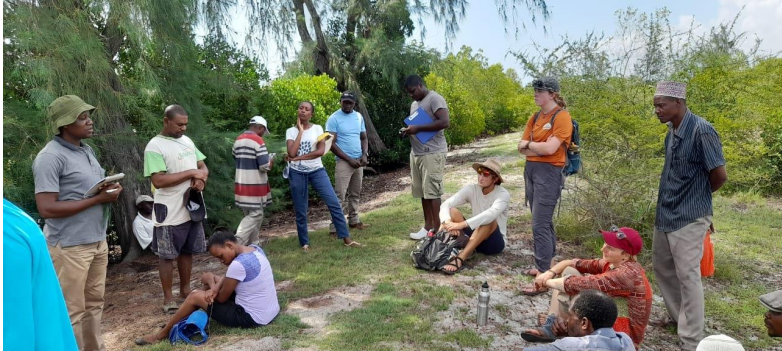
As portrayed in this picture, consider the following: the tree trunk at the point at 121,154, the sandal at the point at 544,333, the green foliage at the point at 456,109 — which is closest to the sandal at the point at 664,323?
the sandal at the point at 544,333

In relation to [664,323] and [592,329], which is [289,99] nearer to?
[664,323]

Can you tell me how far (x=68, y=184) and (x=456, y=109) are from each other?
49.2 ft

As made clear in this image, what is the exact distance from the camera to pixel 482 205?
18.7 ft

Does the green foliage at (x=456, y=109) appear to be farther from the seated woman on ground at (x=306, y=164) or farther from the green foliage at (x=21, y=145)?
the green foliage at (x=21, y=145)

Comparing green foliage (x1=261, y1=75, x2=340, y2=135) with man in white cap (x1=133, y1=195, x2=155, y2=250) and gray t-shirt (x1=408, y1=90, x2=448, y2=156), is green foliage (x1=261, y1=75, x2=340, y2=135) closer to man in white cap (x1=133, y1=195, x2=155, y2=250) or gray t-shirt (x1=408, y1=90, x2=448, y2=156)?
man in white cap (x1=133, y1=195, x2=155, y2=250)

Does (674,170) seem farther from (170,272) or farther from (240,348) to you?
(170,272)

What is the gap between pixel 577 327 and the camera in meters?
3.16

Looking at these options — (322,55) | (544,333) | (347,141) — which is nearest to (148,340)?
(544,333)

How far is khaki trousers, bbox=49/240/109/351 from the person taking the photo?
3.52 metres

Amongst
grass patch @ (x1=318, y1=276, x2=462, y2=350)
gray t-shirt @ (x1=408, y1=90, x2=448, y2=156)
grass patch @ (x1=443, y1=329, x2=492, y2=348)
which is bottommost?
grass patch @ (x1=443, y1=329, x2=492, y2=348)

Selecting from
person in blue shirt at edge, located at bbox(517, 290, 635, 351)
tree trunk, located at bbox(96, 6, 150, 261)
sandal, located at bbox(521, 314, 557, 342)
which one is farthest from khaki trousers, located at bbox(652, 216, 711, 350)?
tree trunk, located at bbox(96, 6, 150, 261)

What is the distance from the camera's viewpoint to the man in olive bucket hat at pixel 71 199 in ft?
11.2

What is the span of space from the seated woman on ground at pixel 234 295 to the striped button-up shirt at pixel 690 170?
3069 millimetres

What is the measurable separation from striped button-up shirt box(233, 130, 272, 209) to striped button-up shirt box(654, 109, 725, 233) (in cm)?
377
